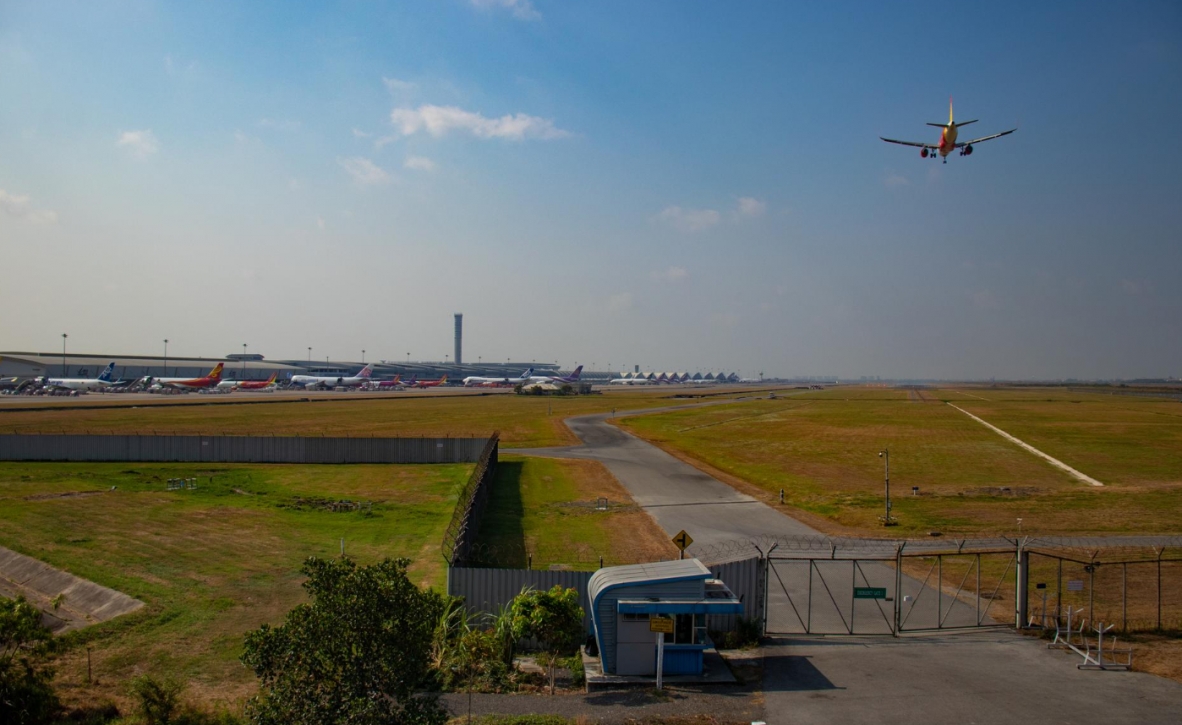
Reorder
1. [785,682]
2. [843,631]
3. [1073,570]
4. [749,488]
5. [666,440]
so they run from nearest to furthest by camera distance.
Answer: [785,682] < [843,631] < [1073,570] < [749,488] < [666,440]

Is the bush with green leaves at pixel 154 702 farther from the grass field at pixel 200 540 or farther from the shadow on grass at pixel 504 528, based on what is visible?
the shadow on grass at pixel 504 528

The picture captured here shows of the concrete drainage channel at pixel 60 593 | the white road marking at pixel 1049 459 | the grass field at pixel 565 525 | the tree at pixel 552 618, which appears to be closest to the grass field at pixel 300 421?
the grass field at pixel 565 525

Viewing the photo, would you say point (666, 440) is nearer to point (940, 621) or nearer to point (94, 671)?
point (940, 621)

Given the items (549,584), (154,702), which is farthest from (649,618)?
(154,702)

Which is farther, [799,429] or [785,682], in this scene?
[799,429]

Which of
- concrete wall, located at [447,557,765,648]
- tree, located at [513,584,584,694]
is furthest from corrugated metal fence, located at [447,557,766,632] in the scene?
tree, located at [513,584,584,694]

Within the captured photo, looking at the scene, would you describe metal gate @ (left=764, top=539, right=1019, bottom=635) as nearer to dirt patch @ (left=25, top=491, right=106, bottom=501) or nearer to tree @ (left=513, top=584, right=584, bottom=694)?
tree @ (left=513, top=584, right=584, bottom=694)

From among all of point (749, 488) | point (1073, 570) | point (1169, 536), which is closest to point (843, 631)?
point (1073, 570)
